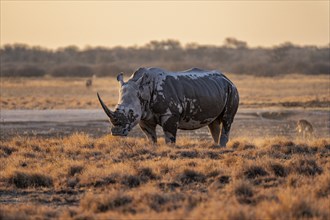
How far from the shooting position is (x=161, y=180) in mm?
11750

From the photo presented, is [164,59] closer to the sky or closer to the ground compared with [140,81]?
closer to the ground

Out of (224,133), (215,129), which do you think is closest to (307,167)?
Result: (224,133)

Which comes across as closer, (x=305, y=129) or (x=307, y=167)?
(x=307, y=167)

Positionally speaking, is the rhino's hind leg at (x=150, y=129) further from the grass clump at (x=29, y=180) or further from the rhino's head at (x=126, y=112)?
the grass clump at (x=29, y=180)

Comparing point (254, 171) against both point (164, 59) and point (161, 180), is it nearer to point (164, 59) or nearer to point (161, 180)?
point (161, 180)

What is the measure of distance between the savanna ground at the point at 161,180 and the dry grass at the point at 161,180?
0.01 meters

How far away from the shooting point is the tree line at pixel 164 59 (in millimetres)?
78375

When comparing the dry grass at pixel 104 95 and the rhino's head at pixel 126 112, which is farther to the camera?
the dry grass at pixel 104 95

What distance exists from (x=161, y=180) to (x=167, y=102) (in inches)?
154

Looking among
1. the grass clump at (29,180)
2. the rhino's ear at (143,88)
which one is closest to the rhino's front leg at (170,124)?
the rhino's ear at (143,88)

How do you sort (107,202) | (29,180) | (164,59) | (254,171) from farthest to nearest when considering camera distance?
(164,59)
(254,171)
(29,180)
(107,202)

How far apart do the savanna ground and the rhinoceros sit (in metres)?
0.48

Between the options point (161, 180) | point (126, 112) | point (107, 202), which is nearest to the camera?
point (107, 202)

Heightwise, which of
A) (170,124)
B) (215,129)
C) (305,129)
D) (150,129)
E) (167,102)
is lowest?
(305,129)
